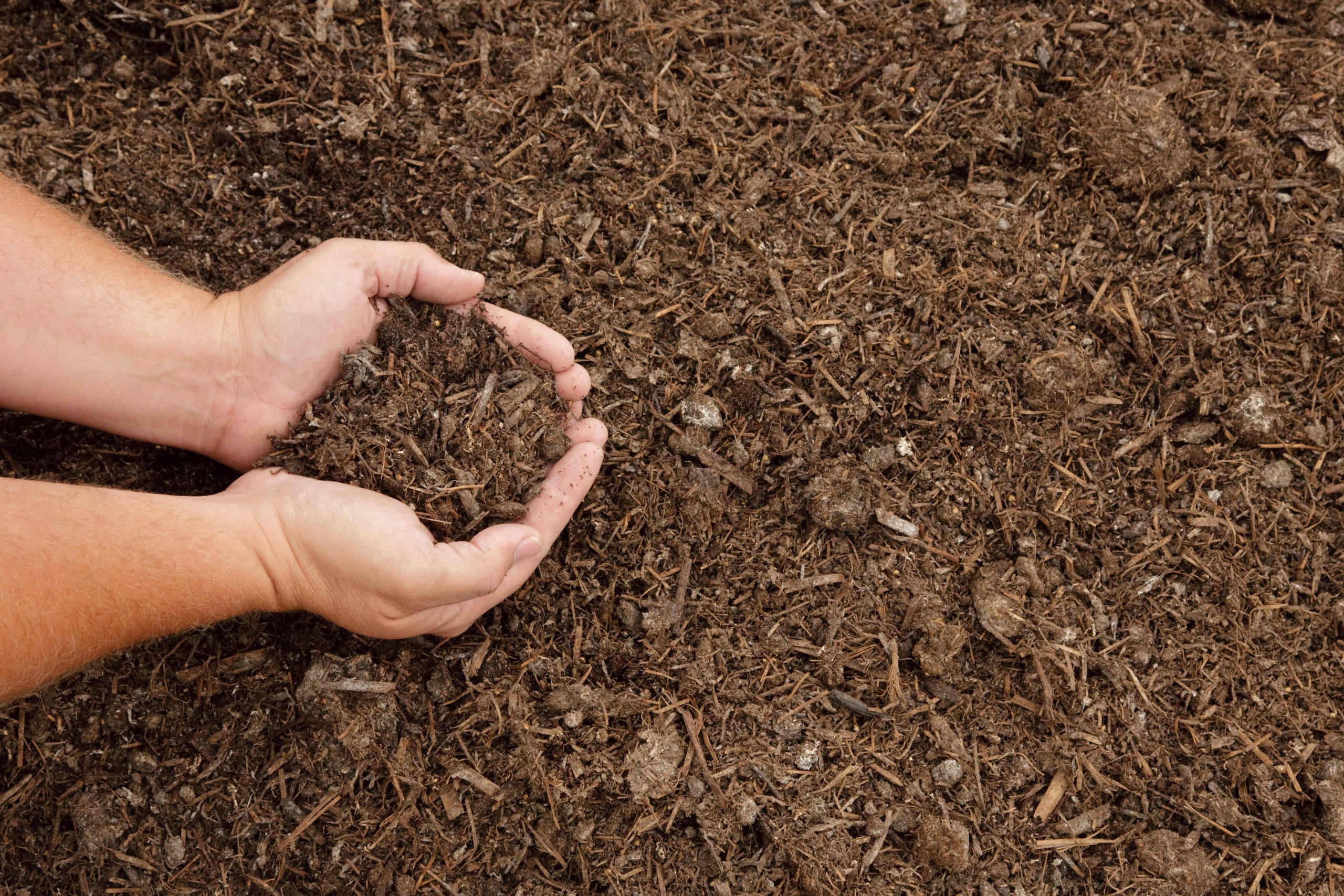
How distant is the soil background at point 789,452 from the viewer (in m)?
2.27

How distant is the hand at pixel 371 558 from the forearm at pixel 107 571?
2.6 inches

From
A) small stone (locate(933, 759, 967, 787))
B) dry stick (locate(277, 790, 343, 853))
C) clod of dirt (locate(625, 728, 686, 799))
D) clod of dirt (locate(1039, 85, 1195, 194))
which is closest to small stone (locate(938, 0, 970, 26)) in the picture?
clod of dirt (locate(1039, 85, 1195, 194))

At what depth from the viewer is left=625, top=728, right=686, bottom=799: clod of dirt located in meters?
2.26

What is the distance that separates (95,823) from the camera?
2223 mm

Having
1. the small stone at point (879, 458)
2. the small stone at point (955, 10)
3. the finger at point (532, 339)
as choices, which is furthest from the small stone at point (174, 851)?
the small stone at point (955, 10)

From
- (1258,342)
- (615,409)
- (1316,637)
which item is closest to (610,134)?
(615,409)

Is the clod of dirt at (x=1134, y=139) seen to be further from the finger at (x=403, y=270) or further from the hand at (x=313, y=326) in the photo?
the finger at (x=403, y=270)

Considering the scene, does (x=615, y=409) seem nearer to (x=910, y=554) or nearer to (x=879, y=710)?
(x=910, y=554)

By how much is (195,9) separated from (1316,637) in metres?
3.76

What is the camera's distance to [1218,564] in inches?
98.0

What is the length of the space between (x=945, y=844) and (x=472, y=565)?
1.43 m

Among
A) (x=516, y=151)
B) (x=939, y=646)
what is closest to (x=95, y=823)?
(x=516, y=151)

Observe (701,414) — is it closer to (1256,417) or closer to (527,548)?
(527,548)

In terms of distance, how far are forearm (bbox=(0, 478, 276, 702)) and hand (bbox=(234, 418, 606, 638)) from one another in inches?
2.6
